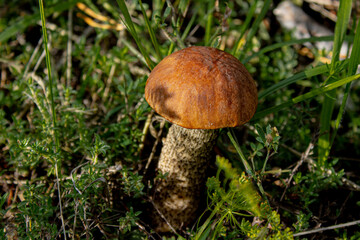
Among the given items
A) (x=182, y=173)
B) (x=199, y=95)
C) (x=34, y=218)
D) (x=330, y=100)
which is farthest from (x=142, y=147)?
(x=330, y=100)

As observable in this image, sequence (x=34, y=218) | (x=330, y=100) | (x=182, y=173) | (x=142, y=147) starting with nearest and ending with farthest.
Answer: (x=34, y=218) → (x=182, y=173) → (x=330, y=100) → (x=142, y=147)

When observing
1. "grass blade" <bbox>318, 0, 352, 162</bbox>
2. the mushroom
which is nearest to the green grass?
"grass blade" <bbox>318, 0, 352, 162</bbox>

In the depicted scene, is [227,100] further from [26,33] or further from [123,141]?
[26,33]

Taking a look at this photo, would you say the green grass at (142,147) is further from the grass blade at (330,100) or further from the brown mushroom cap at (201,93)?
the brown mushroom cap at (201,93)

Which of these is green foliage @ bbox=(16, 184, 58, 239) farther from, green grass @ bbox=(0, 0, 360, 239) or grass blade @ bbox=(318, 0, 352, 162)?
grass blade @ bbox=(318, 0, 352, 162)

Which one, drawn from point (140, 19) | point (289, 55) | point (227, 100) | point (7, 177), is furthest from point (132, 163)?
point (289, 55)

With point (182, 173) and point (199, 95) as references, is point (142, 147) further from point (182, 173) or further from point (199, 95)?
point (199, 95)
